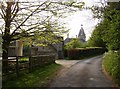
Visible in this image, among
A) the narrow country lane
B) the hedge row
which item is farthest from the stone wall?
the hedge row

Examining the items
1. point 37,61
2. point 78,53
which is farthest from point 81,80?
point 78,53

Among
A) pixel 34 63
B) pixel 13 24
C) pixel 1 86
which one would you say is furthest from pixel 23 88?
pixel 34 63

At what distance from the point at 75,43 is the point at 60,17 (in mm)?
42990

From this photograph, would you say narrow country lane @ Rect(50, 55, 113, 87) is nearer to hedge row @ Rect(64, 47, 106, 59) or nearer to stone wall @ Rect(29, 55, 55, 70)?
stone wall @ Rect(29, 55, 55, 70)

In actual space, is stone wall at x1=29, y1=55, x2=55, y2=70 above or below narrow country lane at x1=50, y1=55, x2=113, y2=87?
above

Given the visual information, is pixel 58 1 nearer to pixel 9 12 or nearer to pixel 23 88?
pixel 9 12

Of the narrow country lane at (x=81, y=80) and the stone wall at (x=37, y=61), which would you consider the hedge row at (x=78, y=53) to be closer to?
the stone wall at (x=37, y=61)

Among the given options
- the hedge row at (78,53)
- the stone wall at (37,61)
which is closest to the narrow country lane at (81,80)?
the stone wall at (37,61)

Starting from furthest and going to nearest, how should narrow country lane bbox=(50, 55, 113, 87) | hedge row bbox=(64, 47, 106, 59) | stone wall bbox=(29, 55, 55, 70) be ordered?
hedge row bbox=(64, 47, 106, 59), stone wall bbox=(29, 55, 55, 70), narrow country lane bbox=(50, 55, 113, 87)

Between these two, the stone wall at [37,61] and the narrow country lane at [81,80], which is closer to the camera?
the narrow country lane at [81,80]

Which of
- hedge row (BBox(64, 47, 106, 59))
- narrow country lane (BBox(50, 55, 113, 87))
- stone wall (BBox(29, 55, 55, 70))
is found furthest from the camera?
hedge row (BBox(64, 47, 106, 59))

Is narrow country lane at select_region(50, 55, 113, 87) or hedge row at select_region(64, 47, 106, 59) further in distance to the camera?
hedge row at select_region(64, 47, 106, 59)

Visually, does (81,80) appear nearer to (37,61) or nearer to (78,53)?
(37,61)

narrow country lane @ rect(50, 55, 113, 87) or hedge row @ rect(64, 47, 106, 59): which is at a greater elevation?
hedge row @ rect(64, 47, 106, 59)
